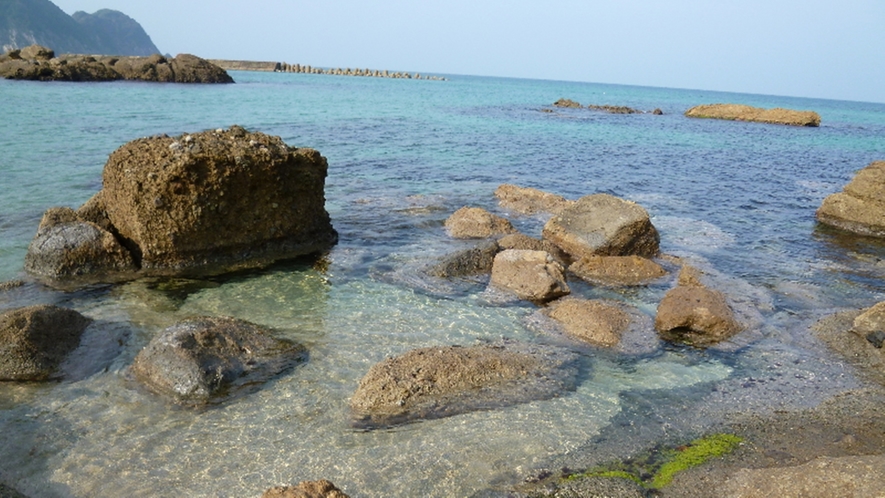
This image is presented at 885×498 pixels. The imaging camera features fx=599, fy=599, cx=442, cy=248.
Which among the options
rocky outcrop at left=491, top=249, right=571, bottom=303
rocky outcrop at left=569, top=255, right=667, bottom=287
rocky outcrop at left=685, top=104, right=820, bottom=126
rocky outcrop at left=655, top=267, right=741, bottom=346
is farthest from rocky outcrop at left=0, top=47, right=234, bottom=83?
rocky outcrop at left=655, top=267, right=741, bottom=346

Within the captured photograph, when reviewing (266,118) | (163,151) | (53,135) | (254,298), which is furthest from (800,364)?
(266,118)

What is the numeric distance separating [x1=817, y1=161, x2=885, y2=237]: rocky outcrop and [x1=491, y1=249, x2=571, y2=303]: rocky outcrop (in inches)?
407

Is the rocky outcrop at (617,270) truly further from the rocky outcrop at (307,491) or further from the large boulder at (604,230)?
the rocky outcrop at (307,491)

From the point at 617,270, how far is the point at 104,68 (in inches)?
2398

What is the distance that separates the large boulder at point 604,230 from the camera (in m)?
11.1

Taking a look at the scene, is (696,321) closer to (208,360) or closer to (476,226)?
(476,226)

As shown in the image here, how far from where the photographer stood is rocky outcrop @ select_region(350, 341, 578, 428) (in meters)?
5.88

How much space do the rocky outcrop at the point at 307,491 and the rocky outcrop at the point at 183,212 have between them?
6573 millimetres

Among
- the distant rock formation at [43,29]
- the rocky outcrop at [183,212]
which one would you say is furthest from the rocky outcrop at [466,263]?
the distant rock formation at [43,29]

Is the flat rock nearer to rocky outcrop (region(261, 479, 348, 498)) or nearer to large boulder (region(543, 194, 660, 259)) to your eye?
rocky outcrop (region(261, 479, 348, 498))

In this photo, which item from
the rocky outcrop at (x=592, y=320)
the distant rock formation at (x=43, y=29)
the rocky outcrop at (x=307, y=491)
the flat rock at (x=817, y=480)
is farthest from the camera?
the distant rock formation at (x=43, y=29)

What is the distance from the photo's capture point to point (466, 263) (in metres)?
10.0

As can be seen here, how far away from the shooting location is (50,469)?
496 cm

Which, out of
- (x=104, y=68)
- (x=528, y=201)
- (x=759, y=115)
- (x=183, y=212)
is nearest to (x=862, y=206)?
(x=528, y=201)
